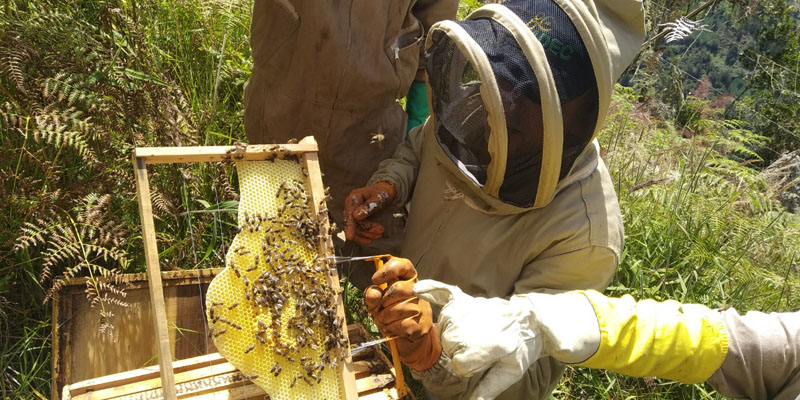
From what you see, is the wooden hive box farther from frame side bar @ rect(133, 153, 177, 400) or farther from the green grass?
the green grass

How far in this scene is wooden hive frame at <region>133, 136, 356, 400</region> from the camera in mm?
2129

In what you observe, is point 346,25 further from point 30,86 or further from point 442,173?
point 30,86

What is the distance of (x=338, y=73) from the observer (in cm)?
357

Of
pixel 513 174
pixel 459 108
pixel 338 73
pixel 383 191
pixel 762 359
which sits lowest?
pixel 762 359

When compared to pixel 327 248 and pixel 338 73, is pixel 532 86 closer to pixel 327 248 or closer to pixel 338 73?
pixel 327 248

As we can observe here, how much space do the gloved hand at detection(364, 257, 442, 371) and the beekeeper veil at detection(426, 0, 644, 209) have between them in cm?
66

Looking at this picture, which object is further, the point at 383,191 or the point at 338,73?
the point at 338,73

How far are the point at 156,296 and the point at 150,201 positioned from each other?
471 mm

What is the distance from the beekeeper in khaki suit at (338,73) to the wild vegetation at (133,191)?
0.40 meters

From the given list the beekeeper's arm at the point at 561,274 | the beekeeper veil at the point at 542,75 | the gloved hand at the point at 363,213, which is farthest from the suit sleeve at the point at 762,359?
the gloved hand at the point at 363,213

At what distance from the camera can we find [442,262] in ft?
10.6

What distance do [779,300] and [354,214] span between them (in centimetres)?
324

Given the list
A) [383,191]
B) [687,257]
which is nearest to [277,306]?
[383,191]

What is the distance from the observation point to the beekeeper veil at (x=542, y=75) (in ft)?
7.96
